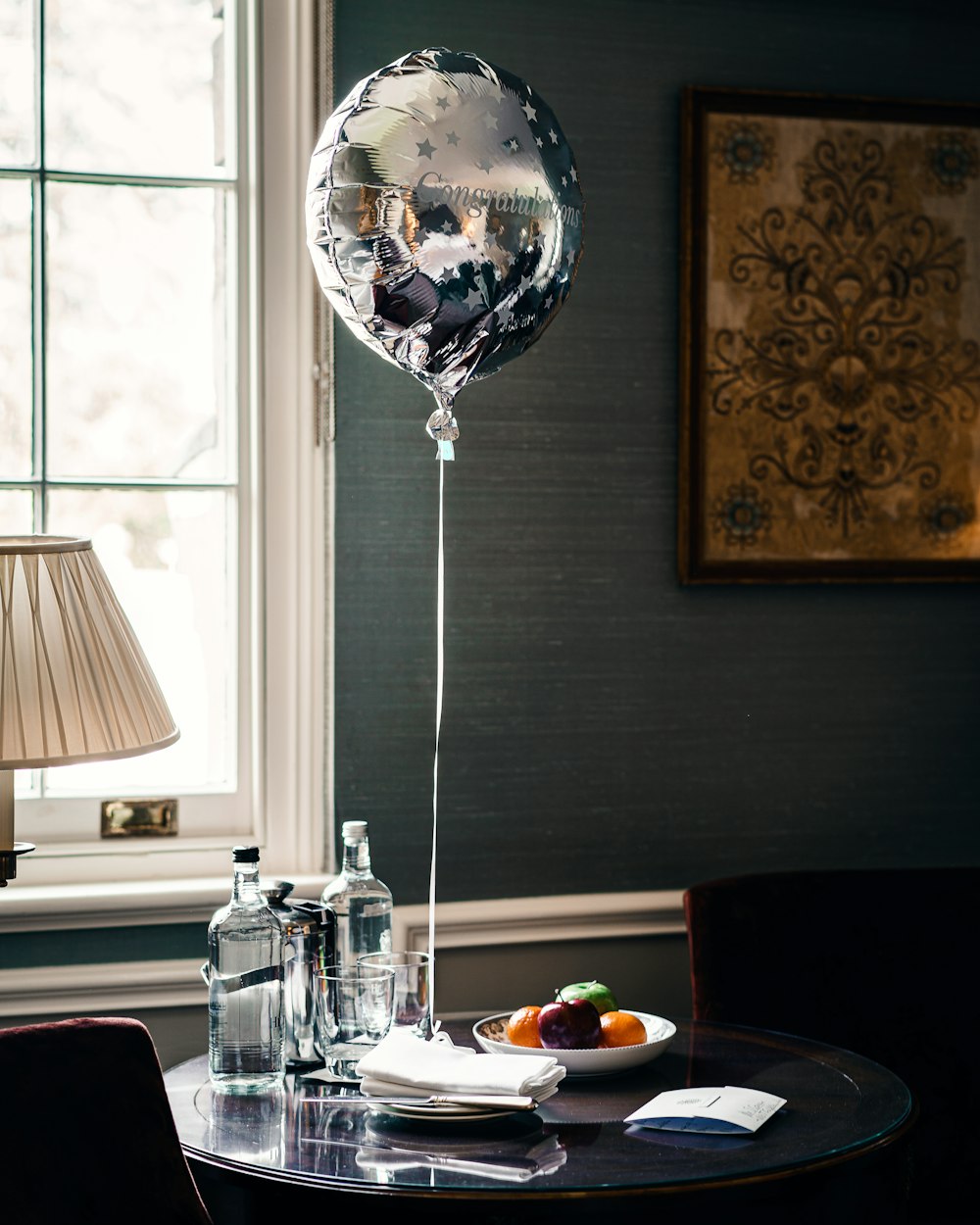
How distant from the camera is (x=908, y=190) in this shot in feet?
8.43

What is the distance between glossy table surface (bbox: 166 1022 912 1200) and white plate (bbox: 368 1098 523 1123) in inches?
0.9

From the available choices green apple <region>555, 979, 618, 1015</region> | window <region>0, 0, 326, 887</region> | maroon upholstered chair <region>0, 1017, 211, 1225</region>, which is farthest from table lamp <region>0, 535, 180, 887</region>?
window <region>0, 0, 326, 887</region>

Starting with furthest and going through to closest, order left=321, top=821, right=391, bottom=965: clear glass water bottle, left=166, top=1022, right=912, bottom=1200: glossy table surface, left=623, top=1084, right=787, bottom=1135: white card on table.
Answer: left=321, top=821, right=391, bottom=965: clear glass water bottle < left=623, top=1084, right=787, bottom=1135: white card on table < left=166, top=1022, right=912, bottom=1200: glossy table surface

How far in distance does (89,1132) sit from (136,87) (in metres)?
1.66

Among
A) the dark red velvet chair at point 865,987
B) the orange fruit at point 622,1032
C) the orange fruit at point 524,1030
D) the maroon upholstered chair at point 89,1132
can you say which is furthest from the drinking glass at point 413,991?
the dark red velvet chair at point 865,987

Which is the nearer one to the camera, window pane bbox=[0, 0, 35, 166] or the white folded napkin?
the white folded napkin

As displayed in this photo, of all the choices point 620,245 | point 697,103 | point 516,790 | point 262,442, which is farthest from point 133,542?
point 697,103

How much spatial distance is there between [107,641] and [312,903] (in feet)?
1.49

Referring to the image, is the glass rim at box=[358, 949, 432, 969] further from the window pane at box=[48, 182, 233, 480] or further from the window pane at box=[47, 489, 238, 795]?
the window pane at box=[48, 182, 233, 480]

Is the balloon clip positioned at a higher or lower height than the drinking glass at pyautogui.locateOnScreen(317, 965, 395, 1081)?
higher

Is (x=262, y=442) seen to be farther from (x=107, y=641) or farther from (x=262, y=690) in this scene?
(x=107, y=641)

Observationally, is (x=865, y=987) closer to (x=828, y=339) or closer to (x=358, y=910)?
(x=358, y=910)

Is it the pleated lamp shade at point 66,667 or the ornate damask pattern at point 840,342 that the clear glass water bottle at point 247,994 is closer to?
the pleated lamp shade at point 66,667

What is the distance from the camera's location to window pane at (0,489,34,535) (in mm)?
2330
